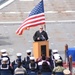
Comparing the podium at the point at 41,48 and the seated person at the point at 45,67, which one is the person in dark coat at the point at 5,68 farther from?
the podium at the point at 41,48

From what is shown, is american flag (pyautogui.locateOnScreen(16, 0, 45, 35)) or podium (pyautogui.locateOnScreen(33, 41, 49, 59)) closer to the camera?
american flag (pyautogui.locateOnScreen(16, 0, 45, 35))

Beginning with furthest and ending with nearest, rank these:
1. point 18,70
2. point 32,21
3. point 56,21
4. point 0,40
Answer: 1. point 56,21
2. point 0,40
3. point 32,21
4. point 18,70

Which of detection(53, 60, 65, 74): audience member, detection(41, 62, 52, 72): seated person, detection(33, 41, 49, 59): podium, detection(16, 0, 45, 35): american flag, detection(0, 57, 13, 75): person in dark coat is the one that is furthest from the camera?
detection(33, 41, 49, 59): podium

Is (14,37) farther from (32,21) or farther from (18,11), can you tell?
(32,21)

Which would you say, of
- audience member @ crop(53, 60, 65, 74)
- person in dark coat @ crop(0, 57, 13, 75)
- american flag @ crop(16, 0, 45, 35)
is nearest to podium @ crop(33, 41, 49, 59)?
american flag @ crop(16, 0, 45, 35)

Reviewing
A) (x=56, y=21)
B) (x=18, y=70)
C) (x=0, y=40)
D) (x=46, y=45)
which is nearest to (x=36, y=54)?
(x=46, y=45)

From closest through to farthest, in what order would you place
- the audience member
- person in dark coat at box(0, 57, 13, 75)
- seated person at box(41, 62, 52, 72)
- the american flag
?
the audience member
seated person at box(41, 62, 52, 72)
person in dark coat at box(0, 57, 13, 75)
the american flag

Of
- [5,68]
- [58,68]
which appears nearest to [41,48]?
[5,68]

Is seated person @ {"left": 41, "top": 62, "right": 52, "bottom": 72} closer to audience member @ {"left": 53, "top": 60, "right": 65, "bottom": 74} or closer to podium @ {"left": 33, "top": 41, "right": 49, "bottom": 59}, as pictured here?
audience member @ {"left": 53, "top": 60, "right": 65, "bottom": 74}

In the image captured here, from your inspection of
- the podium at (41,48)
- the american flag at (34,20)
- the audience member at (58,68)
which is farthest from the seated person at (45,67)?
the american flag at (34,20)

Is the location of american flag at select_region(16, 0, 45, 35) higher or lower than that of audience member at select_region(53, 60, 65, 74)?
higher

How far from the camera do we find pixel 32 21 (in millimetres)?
16359

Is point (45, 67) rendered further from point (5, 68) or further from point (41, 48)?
point (41, 48)

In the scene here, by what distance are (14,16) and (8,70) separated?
2215 cm
